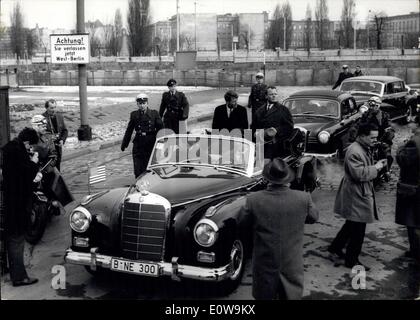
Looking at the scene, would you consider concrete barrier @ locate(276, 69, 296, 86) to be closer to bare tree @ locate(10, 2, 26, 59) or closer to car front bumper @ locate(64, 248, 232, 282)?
bare tree @ locate(10, 2, 26, 59)

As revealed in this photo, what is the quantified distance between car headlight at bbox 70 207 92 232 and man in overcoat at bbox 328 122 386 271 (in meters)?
2.96

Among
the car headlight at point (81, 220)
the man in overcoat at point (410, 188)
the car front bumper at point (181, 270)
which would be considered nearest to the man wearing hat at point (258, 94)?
the man in overcoat at point (410, 188)

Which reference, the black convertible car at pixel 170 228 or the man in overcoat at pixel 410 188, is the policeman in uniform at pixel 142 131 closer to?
the black convertible car at pixel 170 228

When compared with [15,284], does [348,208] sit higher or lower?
higher

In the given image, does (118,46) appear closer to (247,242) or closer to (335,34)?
(335,34)

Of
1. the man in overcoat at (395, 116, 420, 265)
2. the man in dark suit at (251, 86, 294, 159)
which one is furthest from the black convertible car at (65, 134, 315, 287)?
the man in dark suit at (251, 86, 294, 159)

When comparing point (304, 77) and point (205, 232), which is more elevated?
point (304, 77)

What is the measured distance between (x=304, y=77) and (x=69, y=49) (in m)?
28.3

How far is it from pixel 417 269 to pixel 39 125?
5570mm

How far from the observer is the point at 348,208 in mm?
6203

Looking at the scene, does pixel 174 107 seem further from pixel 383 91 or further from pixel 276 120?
pixel 383 91

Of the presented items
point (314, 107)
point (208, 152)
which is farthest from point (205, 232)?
point (314, 107)

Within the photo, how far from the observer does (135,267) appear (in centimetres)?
551
